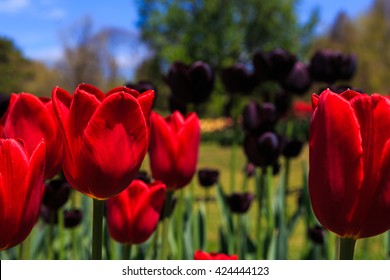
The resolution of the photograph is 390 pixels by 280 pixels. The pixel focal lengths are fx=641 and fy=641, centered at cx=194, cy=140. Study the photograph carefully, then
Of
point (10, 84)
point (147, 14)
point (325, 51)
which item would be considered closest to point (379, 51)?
point (147, 14)

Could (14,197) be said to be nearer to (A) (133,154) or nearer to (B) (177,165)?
(A) (133,154)

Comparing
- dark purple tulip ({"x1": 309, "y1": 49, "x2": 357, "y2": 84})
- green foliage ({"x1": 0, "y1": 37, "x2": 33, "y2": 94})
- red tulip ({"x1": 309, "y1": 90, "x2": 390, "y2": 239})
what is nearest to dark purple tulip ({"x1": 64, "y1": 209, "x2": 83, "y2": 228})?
dark purple tulip ({"x1": 309, "y1": 49, "x2": 357, "y2": 84})

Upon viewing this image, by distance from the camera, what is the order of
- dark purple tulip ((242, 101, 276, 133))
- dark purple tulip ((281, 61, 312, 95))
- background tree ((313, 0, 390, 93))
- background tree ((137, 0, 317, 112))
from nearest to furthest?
dark purple tulip ((242, 101, 276, 133)), dark purple tulip ((281, 61, 312, 95)), background tree ((137, 0, 317, 112)), background tree ((313, 0, 390, 93))

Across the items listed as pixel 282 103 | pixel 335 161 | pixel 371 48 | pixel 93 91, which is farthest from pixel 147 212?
pixel 371 48

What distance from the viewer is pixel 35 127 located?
0.82 metres

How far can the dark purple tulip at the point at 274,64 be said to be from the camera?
69.7 inches

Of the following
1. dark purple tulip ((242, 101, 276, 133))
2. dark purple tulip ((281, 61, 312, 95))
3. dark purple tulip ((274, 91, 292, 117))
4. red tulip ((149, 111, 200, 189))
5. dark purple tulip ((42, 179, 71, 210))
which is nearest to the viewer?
red tulip ((149, 111, 200, 189))

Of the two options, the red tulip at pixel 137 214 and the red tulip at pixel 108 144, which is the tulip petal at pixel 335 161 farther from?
the red tulip at pixel 137 214

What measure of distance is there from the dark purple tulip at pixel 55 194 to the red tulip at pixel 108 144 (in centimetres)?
70

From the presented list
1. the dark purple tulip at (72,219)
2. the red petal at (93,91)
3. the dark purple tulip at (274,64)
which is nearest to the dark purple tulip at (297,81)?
the dark purple tulip at (274,64)

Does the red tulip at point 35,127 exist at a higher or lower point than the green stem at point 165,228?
higher

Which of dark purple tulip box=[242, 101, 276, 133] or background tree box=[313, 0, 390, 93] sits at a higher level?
background tree box=[313, 0, 390, 93]

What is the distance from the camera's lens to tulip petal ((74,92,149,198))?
2.10 feet

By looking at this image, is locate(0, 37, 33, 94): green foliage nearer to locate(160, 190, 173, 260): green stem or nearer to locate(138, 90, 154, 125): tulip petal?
locate(160, 190, 173, 260): green stem
